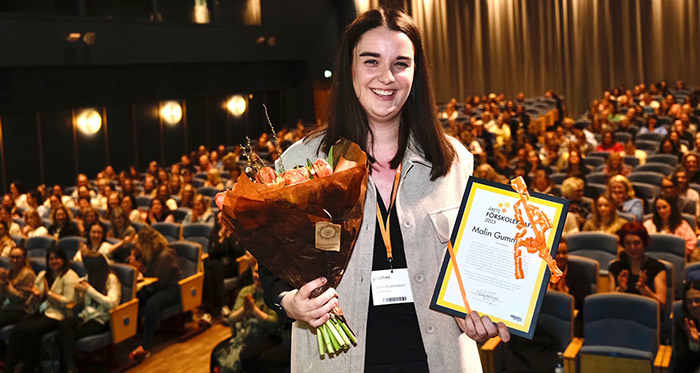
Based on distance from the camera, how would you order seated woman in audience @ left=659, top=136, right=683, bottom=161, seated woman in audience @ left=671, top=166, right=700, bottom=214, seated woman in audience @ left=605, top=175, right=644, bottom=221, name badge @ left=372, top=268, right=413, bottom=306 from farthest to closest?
seated woman in audience @ left=659, top=136, right=683, bottom=161 < seated woman in audience @ left=605, top=175, right=644, bottom=221 < seated woman in audience @ left=671, top=166, right=700, bottom=214 < name badge @ left=372, top=268, right=413, bottom=306

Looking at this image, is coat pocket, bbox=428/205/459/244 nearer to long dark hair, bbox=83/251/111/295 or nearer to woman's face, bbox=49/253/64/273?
long dark hair, bbox=83/251/111/295

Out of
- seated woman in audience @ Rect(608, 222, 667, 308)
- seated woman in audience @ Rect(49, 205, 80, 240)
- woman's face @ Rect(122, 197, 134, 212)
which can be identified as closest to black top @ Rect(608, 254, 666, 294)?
seated woman in audience @ Rect(608, 222, 667, 308)

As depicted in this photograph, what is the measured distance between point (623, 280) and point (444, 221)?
3.97 metres

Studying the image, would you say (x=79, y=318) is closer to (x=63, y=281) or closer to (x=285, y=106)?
(x=63, y=281)

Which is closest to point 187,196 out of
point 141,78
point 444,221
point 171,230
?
point 171,230

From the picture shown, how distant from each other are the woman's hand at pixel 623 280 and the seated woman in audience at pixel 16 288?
4803 mm

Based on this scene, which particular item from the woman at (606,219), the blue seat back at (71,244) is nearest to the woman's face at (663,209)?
the woman at (606,219)

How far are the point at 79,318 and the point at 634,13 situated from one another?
1997 cm

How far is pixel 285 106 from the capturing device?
912 inches

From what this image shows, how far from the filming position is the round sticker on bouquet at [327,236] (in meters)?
1.63

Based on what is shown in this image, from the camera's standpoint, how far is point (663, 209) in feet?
22.0

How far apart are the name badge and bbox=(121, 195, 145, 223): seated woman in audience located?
8522 mm

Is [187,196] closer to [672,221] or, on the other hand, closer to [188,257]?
[188,257]

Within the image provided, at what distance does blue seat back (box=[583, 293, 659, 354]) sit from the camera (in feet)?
15.5
